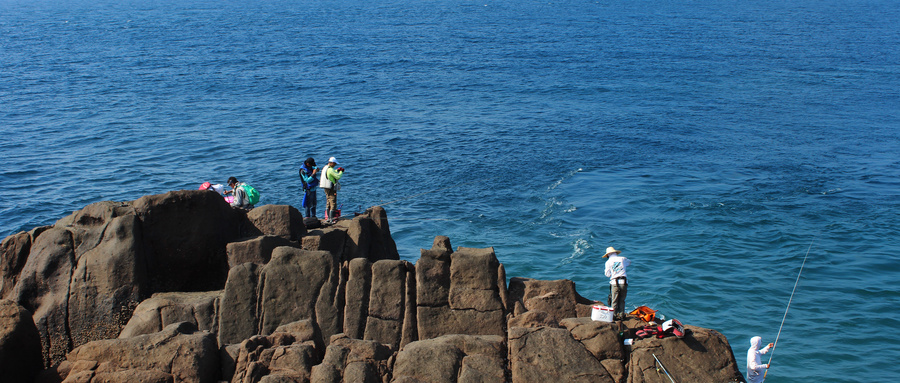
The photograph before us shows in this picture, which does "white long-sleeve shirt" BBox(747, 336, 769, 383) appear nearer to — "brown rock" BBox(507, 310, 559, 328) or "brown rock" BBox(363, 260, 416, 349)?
"brown rock" BBox(507, 310, 559, 328)

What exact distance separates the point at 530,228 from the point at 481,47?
4537cm

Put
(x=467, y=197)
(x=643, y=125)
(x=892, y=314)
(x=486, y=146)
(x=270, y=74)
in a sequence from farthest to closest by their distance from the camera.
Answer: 1. (x=270, y=74)
2. (x=643, y=125)
3. (x=486, y=146)
4. (x=467, y=197)
5. (x=892, y=314)

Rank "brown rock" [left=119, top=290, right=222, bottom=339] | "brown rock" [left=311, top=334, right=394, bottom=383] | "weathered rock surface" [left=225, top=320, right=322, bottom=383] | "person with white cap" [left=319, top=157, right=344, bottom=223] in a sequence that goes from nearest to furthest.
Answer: "brown rock" [left=311, top=334, right=394, bottom=383]
"weathered rock surface" [left=225, top=320, right=322, bottom=383]
"brown rock" [left=119, top=290, right=222, bottom=339]
"person with white cap" [left=319, top=157, right=344, bottom=223]

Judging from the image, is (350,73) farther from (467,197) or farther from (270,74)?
(467,197)

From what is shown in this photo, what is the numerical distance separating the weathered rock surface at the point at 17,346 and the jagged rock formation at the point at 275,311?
0.04 metres

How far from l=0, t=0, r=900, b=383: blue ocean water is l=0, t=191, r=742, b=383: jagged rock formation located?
990 cm

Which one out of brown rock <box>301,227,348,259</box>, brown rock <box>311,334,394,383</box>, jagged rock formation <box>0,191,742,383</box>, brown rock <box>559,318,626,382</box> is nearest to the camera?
brown rock <box>311,334,394,383</box>

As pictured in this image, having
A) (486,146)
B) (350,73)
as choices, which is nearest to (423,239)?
(486,146)

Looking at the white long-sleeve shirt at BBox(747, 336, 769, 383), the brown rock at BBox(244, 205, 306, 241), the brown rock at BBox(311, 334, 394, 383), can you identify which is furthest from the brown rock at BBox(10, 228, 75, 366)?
the white long-sleeve shirt at BBox(747, 336, 769, 383)

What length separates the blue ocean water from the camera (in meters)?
24.8

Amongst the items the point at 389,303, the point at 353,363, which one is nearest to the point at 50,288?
the point at 389,303

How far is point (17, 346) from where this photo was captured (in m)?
11.6

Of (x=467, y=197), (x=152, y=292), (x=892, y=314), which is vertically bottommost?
(x=892, y=314)

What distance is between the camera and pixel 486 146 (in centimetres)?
3750
